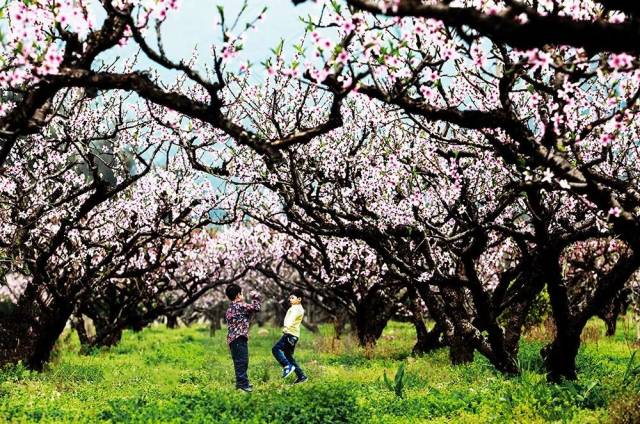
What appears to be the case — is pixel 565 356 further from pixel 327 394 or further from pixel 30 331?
pixel 30 331

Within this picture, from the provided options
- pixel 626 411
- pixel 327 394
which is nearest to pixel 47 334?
pixel 327 394

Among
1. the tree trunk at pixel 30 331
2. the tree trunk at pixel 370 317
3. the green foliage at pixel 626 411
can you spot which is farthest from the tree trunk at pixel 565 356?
the tree trunk at pixel 370 317

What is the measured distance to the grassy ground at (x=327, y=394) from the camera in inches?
380

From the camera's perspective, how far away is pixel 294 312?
53.1ft

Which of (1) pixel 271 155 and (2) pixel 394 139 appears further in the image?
(2) pixel 394 139

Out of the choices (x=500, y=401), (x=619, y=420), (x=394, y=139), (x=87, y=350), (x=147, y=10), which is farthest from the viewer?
(x=87, y=350)

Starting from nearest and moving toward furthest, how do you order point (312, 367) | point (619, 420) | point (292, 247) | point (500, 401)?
point (619, 420)
point (500, 401)
point (312, 367)
point (292, 247)

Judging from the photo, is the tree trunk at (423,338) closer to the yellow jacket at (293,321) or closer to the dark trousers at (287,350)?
the yellow jacket at (293,321)

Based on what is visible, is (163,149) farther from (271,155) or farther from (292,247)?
(292,247)

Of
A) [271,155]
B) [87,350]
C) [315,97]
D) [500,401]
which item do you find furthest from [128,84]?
[87,350]

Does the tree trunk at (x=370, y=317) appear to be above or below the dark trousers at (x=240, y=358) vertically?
above

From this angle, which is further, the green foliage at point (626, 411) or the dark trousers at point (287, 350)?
the dark trousers at point (287, 350)

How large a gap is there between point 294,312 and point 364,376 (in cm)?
221

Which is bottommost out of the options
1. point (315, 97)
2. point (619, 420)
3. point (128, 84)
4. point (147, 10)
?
point (619, 420)
